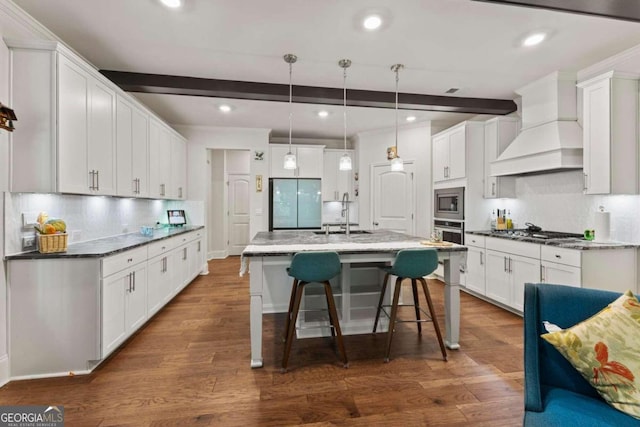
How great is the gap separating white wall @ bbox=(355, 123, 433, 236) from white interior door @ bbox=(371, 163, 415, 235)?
0.11 meters

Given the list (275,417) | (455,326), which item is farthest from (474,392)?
(275,417)

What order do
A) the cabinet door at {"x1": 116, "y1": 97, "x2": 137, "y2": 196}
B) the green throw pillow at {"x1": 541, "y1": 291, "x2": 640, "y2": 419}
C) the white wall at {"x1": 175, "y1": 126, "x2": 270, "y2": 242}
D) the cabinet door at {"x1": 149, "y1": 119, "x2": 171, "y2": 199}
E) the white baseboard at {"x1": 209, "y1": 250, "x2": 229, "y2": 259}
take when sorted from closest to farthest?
1. the green throw pillow at {"x1": 541, "y1": 291, "x2": 640, "y2": 419}
2. the cabinet door at {"x1": 116, "y1": 97, "x2": 137, "y2": 196}
3. the cabinet door at {"x1": 149, "y1": 119, "x2": 171, "y2": 199}
4. the white wall at {"x1": 175, "y1": 126, "x2": 270, "y2": 242}
5. the white baseboard at {"x1": 209, "y1": 250, "x2": 229, "y2": 259}

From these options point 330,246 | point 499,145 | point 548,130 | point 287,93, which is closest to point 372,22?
point 287,93

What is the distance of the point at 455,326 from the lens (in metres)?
2.59

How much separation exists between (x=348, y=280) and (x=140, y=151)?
2939 millimetres

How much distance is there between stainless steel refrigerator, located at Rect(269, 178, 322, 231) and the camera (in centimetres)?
562

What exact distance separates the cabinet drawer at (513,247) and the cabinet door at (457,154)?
3.70ft

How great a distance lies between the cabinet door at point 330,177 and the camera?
6129 millimetres

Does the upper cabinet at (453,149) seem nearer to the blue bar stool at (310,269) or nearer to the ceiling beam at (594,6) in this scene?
the ceiling beam at (594,6)

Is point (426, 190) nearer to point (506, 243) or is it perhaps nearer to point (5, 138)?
point (506, 243)

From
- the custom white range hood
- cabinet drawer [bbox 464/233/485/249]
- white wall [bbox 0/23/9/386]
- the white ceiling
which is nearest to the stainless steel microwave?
cabinet drawer [bbox 464/233/485/249]

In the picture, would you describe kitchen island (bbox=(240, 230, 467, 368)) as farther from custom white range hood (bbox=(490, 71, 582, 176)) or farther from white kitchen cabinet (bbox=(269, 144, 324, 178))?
white kitchen cabinet (bbox=(269, 144, 324, 178))

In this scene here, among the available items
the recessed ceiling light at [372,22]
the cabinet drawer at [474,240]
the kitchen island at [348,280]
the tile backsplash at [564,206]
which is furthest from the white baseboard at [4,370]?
the tile backsplash at [564,206]

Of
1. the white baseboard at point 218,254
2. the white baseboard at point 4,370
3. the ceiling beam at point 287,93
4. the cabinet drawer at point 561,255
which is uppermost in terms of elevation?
the ceiling beam at point 287,93
